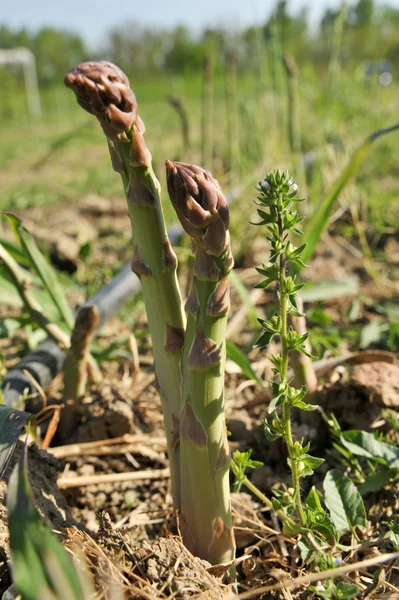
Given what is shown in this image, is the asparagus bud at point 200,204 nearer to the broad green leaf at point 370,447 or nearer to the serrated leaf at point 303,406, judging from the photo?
the serrated leaf at point 303,406

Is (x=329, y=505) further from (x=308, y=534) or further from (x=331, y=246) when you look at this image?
(x=331, y=246)

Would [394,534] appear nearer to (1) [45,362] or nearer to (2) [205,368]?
(2) [205,368]

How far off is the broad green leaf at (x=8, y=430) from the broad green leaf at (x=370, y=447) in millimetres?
498

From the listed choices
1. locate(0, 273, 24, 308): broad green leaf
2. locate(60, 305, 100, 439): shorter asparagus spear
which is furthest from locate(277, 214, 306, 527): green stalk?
locate(0, 273, 24, 308): broad green leaf

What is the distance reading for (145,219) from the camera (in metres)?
0.69

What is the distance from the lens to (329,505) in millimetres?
801

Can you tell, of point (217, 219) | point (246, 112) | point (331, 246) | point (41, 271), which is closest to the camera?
point (217, 219)

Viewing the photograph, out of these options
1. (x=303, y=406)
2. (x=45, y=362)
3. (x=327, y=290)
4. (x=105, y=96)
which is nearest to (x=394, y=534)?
(x=303, y=406)

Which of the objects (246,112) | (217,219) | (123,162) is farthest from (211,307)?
(246,112)

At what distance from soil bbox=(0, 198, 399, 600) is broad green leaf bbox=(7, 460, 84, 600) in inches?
3.8

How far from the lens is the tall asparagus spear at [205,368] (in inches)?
23.8

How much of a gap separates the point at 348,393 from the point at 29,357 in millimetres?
679

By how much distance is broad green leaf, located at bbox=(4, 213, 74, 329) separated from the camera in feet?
3.70

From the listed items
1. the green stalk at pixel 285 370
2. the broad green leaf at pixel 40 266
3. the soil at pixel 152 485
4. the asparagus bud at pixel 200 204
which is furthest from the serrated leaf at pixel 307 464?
the broad green leaf at pixel 40 266
